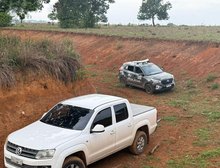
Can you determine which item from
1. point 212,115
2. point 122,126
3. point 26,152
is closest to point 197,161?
point 122,126

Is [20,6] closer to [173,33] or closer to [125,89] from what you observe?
[125,89]

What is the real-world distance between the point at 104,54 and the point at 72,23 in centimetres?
2900

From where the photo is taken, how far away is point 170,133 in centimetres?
1304

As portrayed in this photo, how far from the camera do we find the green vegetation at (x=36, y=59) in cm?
1162

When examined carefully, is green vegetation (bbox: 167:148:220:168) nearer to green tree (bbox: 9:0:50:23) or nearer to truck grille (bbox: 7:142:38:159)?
truck grille (bbox: 7:142:38:159)

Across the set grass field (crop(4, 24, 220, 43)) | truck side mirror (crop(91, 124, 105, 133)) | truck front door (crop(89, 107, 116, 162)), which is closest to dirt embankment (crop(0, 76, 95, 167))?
truck front door (crop(89, 107, 116, 162))

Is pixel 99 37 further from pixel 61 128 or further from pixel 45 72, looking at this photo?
pixel 61 128

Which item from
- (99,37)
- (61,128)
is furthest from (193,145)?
(99,37)

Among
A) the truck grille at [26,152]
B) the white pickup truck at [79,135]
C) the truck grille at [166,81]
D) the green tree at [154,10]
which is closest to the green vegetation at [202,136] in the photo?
the white pickup truck at [79,135]

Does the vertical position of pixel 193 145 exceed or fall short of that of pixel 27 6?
it falls short

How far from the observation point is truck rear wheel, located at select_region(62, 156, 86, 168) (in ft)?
26.1

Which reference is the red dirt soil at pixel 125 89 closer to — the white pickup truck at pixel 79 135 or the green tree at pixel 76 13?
the white pickup truck at pixel 79 135

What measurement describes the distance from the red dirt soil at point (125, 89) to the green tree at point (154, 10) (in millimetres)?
32455

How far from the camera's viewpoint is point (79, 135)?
8.37 meters
